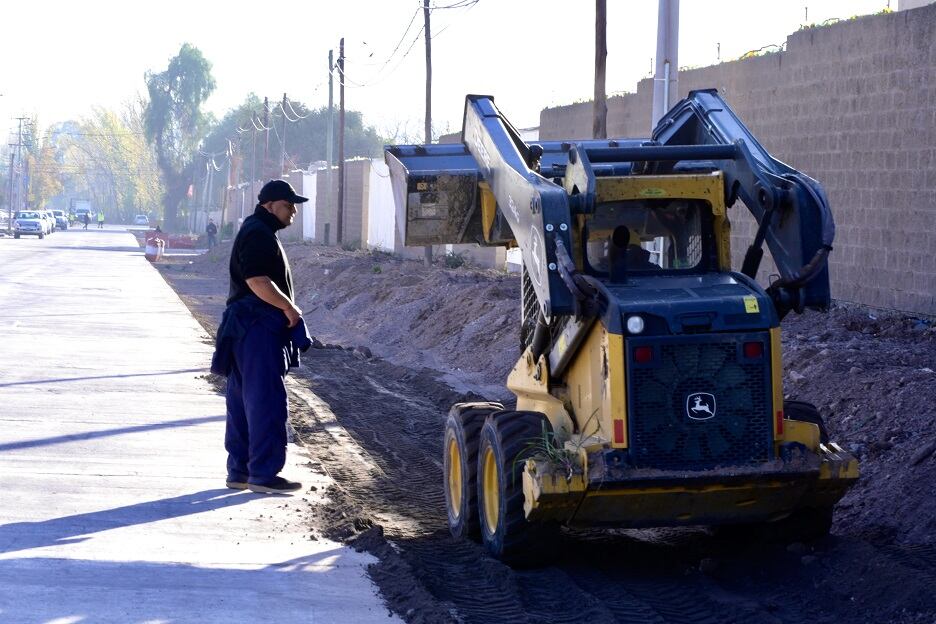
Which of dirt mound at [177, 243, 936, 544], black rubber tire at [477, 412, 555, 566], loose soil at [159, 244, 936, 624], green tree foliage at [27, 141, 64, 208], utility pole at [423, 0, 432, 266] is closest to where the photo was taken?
loose soil at [159, 244, 936, 624]

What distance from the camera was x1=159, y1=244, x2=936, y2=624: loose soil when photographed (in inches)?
264

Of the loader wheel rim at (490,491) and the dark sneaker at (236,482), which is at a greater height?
the loader wheel rim at (490,491)

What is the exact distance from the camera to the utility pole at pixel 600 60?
67.4 ft

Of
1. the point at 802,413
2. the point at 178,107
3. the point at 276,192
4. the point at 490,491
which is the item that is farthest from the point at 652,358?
the point at 178,107

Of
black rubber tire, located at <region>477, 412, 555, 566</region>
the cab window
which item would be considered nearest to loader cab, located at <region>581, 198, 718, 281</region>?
the cab window

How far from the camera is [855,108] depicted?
15.2 m

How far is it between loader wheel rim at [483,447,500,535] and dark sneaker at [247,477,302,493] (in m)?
1.89

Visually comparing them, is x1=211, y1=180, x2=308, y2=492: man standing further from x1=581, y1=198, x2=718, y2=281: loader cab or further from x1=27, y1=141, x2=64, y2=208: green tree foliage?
x1=27, y1=141, x2=64, y2=208: green tree foliage

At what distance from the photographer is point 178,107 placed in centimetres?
12675

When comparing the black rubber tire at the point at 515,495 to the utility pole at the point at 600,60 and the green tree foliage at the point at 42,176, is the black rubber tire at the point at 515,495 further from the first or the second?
the green tree foliage at the point at 42,176

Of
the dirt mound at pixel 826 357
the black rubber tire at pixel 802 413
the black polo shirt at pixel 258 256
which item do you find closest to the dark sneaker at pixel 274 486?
the black polo shirt at pixel 258 256

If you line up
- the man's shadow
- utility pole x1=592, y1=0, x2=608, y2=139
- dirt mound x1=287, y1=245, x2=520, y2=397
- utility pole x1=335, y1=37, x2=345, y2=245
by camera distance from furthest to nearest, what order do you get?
utility pole x1=335, y1=37, x2=345, y2=245, utility pole x1=592, y1=0, x2=608, y2=139, dirt mound x1=287, y1=245, x2=520, y2=397, the man's shadow

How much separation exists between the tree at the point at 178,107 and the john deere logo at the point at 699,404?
122970 millimetres

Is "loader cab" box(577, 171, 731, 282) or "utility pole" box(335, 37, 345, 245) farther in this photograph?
"utility pole" box(335, 37, 345, 245)
